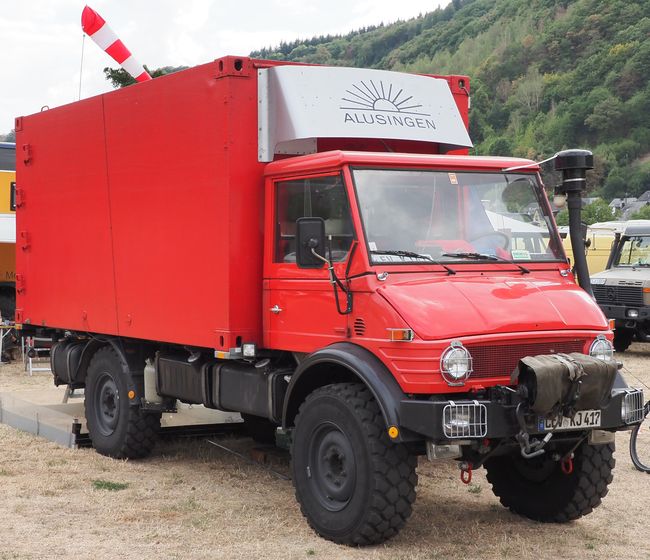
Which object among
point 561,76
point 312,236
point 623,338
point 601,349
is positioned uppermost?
point 561,76

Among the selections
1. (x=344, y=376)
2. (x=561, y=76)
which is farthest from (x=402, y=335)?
(x=561, y=76)

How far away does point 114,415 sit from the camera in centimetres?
962

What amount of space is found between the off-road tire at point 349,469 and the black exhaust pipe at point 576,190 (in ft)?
6.28

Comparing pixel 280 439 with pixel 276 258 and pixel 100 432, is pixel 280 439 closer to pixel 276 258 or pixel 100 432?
pixel 276 258

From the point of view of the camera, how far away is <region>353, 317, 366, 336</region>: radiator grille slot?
6.61 metres

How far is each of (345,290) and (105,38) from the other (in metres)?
5.20

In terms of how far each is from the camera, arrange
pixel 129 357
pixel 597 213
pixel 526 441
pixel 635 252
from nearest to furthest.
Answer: pixel 526 441 → pixel 129 357 → pixel 635 252 → pixel 597 213

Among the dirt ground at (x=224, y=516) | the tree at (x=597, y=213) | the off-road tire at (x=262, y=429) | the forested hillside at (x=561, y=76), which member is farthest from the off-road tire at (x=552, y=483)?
the forested hillside at (x=561, y=76)

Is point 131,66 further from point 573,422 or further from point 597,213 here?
point 597,213

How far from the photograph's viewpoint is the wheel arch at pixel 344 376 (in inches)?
243

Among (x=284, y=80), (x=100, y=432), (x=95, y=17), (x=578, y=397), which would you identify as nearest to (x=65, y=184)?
(x=95, y=17)

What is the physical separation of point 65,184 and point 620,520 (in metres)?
6.09

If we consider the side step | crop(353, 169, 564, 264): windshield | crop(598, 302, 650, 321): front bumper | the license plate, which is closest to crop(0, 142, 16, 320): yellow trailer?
the side step

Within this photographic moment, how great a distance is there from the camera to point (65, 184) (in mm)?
10195
